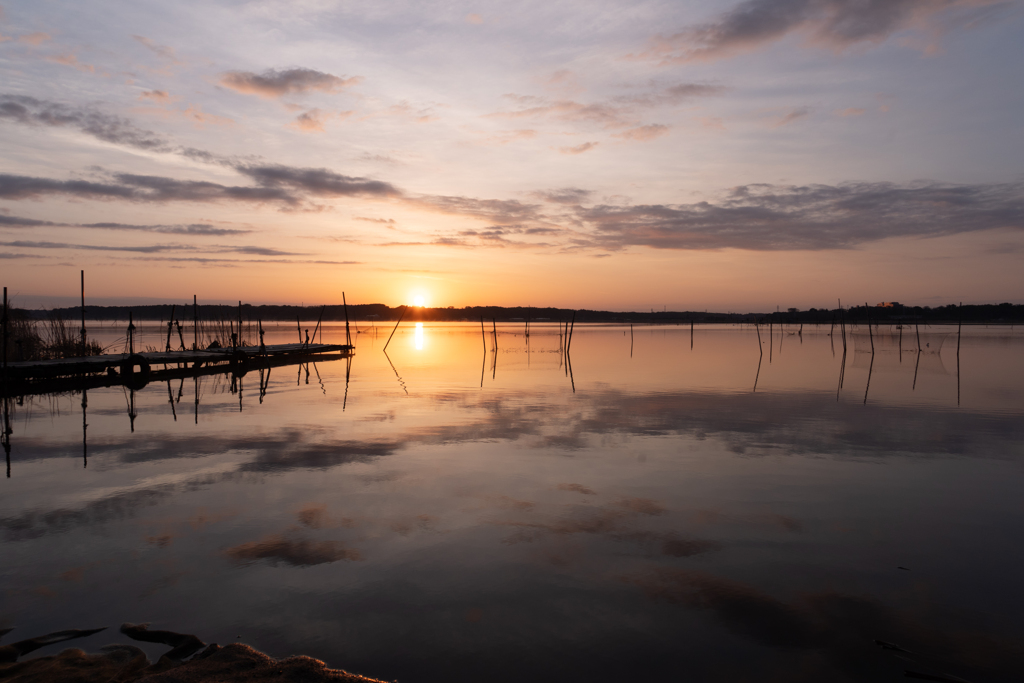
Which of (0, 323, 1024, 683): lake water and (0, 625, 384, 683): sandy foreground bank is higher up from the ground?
(0, 625, 384, 683): sandy foreground bank

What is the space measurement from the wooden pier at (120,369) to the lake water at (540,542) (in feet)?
28.2

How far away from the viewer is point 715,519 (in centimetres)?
737

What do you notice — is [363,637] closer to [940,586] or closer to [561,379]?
[940,586]

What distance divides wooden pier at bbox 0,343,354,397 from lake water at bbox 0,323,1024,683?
8600mm

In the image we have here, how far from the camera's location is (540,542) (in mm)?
6586

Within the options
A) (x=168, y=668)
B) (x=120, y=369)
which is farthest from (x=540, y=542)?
(x=120, y=369)

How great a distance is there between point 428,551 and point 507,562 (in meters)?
0.87

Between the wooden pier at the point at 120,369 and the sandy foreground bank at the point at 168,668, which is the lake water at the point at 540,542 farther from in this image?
the wooden pier at the point at 120,369

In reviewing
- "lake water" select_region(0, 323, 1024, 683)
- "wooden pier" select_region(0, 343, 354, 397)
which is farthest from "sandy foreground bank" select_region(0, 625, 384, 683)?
"wooden pier" select_region(0, 343, 354, 397)

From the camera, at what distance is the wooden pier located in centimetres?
2072

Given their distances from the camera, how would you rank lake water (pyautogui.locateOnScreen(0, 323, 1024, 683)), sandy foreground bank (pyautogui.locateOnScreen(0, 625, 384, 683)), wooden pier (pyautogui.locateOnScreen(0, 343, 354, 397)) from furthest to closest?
wooden pier (pyautogui.locateOnScreen(0, 343, 354, 397)) → lake water (pyautogui.locateOnScreen(0, 323, 1024, 683)) → sandy foreground bank (pyautogui.locateOnScreen(0, 625, 384, 683))

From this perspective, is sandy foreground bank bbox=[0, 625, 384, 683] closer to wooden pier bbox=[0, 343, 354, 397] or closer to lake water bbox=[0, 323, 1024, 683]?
lake water bbox=[0, 323, 1024, 683]

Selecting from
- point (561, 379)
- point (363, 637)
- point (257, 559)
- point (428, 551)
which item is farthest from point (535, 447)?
point (561, 379)

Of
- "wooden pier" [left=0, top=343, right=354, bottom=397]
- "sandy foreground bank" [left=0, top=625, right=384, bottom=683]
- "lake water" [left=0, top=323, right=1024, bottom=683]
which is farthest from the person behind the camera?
"wooden pier" [left=0, top=343, right=354, bottom=397]
